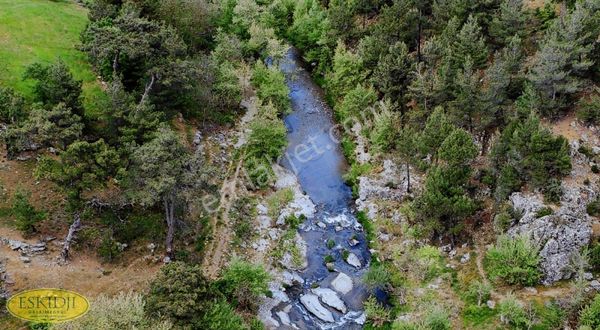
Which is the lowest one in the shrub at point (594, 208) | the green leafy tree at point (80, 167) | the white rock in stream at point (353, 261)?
the white rock in stream at point (353, 261)

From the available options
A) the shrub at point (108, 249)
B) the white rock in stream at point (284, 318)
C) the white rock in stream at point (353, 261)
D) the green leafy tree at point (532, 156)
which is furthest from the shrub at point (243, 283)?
the green leafy tree at point (532, 156)

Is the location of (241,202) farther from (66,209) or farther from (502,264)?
(502,264)

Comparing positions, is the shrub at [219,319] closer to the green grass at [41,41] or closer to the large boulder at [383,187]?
the large boulder at [383,187]

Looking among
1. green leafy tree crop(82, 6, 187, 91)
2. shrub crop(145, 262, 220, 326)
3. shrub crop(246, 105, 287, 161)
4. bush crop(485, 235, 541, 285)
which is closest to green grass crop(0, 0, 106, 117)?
green leafy tree crop(82, 6, 187, 91)

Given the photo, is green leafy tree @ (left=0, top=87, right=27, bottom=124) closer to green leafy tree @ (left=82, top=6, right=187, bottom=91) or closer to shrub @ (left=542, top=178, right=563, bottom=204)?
green leafy tree @ (left=82, top=6, right=187, bottom=91)

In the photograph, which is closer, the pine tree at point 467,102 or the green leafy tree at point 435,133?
the green leafy tree at point 435,133
